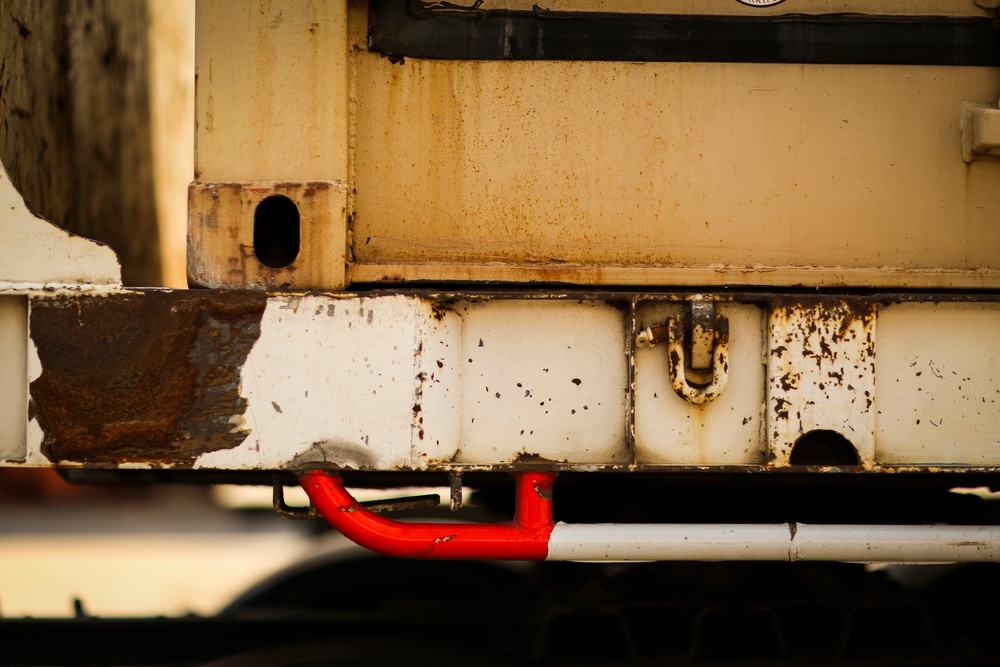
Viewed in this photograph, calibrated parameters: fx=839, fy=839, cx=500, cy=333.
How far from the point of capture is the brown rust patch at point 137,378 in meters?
1.50

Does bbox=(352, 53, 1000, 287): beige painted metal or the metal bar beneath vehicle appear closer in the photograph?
the metal bar beneath vehicle

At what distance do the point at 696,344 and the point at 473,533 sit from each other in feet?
1.79

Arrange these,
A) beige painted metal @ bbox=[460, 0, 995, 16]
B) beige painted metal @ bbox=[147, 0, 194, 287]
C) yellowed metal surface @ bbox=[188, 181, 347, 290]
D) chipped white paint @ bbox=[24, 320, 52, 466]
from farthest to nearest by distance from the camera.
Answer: beige painted metal @ bbox=[147, 0, 194, 287] → beige painted metal @ bbox=[460, 0, 995, 16] → yellowed metal surface @ bbox=[188, 181, 347, 290] → chipped white paint @ bbox=[24, 320, 52, 466]

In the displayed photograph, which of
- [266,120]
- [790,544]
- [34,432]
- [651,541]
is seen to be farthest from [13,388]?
[790,544]

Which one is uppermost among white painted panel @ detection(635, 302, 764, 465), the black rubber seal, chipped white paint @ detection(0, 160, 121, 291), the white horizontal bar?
the black rubber seal

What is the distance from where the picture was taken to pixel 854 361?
156 cm

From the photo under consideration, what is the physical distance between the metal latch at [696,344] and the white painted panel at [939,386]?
31 centimetres

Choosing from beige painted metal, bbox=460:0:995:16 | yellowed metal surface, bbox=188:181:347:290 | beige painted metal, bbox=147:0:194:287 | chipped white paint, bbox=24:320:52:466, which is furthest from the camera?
beige painted metal, bbox=147:0:194:287

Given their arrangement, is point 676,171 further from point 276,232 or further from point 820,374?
point 276,232

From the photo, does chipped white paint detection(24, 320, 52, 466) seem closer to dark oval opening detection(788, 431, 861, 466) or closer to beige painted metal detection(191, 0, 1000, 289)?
beige painted metal detection(191, 0, 1000, 289)

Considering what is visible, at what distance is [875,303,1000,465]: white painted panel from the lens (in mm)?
1578

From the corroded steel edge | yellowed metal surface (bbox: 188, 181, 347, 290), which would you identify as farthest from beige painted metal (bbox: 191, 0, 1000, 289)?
the corroded steel edge

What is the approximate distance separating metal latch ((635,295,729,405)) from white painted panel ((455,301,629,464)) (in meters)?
0.08

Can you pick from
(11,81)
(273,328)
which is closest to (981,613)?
(273,328)
